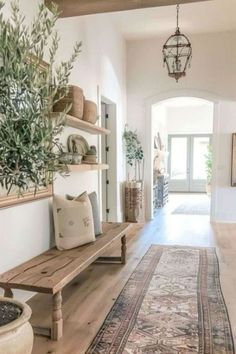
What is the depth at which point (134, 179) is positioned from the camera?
296 inches

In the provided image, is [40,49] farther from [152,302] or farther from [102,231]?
[102,231]

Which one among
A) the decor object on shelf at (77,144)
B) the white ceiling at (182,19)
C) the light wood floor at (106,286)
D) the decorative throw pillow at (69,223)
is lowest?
the light wood floor at (106,286)

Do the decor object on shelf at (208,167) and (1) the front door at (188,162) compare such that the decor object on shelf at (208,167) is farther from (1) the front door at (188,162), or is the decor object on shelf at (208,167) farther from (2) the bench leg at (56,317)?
(2) the bench leg at (56,317)

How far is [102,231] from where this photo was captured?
413cm

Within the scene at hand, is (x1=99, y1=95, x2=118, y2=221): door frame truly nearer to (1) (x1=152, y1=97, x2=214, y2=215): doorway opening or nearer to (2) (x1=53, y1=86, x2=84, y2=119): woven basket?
(2) (x1=53, y1=86, x2=84, y2=119): woven basket

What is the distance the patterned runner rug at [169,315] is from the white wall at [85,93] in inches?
38.0

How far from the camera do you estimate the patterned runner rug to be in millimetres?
2391

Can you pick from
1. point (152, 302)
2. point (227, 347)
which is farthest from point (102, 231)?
point (227, 347)

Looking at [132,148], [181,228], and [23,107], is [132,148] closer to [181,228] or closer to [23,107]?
[181,228]

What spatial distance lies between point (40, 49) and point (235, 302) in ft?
9.02

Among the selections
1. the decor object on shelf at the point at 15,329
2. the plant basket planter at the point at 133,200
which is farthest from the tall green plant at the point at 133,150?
the decor object on shelf at the point at 15,329

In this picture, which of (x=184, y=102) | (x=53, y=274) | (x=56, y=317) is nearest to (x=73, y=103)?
(x=53, y=274)

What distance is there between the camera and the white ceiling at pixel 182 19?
5.66m

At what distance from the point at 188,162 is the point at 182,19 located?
305 inches
